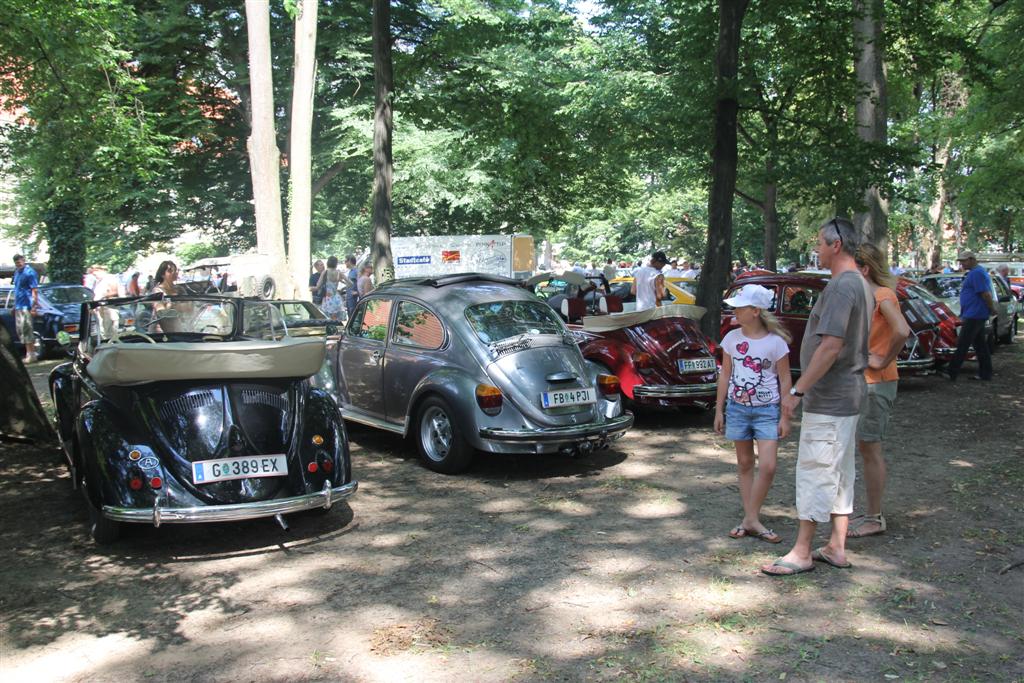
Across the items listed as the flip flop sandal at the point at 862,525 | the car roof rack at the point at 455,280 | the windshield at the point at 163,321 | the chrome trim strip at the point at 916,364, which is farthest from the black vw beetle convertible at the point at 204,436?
the chrome trim strip at the point at 916,364

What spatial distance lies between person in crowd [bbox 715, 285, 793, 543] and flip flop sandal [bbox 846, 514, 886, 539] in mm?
565

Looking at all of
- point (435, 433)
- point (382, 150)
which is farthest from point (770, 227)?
point (435, 433)

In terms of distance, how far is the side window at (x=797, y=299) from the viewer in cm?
1318

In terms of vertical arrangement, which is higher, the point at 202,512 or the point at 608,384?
the point at 608,384

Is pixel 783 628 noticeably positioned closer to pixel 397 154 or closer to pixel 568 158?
pixel 568 158

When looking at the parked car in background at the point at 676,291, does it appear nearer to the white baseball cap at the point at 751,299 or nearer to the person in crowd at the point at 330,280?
the person in crowd at the point at 330,280

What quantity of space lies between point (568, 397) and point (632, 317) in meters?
2.67

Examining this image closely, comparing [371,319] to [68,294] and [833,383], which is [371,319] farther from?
[68,294]

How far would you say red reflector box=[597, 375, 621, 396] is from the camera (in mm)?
8617

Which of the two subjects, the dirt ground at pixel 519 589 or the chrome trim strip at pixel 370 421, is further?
the chrome trim strip at pixel 370 421

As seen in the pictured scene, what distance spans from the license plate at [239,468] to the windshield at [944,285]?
17.7 meters

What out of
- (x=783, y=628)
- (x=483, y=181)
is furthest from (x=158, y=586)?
(x=483, y=181)

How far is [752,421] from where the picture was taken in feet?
18.9

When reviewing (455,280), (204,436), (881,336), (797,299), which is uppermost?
(455,280)
